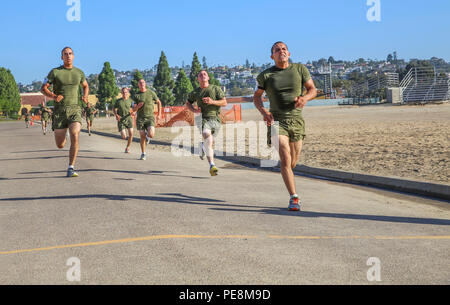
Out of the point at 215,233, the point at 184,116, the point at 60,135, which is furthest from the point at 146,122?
the point at 184,116

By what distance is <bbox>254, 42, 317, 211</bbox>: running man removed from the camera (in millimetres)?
6648

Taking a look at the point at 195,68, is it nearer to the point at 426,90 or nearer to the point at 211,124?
the point at 426,90

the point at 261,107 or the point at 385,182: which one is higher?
the point at 261,107

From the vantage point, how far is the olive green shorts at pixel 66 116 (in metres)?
9.98

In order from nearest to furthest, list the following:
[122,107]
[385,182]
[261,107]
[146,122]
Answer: [261,107] → [385,182] → [146,122] → [122,107]

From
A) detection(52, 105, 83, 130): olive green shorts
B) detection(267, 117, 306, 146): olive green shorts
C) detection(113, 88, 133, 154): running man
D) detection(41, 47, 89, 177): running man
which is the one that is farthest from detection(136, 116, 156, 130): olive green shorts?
detection(267, 117, 306, 146): olive green shorts

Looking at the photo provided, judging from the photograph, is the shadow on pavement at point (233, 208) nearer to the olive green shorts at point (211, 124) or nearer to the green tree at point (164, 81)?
the olive green shorts at point (211, 124)

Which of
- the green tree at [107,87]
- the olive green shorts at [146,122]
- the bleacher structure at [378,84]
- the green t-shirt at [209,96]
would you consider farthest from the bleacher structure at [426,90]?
the green tree at [107,87]

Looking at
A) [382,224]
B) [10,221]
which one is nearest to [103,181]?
[10,221]

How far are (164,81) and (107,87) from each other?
1064 centimetres

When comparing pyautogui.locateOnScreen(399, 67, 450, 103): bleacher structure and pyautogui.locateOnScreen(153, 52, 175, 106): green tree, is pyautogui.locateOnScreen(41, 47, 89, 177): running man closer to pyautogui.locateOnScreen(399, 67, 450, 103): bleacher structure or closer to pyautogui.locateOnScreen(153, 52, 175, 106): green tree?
pyautogui.locateOnScreen(399, 67, 450, 103): bleacher structure

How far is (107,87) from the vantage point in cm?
10094

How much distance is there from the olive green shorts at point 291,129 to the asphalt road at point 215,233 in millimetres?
893

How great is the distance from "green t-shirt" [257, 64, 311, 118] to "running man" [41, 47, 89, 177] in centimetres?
444
